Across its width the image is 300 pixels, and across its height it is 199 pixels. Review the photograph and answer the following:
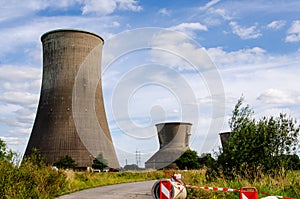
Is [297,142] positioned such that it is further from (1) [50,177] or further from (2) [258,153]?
(1) [50,177]

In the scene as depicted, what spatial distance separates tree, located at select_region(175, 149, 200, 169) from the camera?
4497 centimetres

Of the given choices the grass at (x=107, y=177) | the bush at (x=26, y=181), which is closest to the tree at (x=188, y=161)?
the grass at (x=107, y=177)

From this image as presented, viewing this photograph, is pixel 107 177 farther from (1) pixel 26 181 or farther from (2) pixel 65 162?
(1) pixel 26 181

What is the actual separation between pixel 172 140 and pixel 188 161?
529 centimetres

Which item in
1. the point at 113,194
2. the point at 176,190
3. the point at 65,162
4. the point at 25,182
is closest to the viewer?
the point at 176,190

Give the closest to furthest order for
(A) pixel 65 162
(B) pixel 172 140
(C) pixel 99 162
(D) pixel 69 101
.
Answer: (D) pixel 69 101, (A) pixel 65 162, (C) pixel 99 162, (B) pixel 172 140

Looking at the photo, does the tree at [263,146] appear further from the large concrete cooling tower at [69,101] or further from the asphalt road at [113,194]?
the large concrete cooling tower at [69,101]

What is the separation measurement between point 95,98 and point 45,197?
17.6 metres

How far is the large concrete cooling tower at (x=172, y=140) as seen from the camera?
40094 mm

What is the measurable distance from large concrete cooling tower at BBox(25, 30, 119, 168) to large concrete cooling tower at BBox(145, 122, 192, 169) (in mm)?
14658

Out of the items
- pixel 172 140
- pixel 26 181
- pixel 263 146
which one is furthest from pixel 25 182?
pixel 172 140

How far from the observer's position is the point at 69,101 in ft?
82.3

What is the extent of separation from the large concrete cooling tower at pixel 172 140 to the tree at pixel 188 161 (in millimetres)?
1798

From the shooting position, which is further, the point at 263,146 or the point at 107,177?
the point at 107,177
